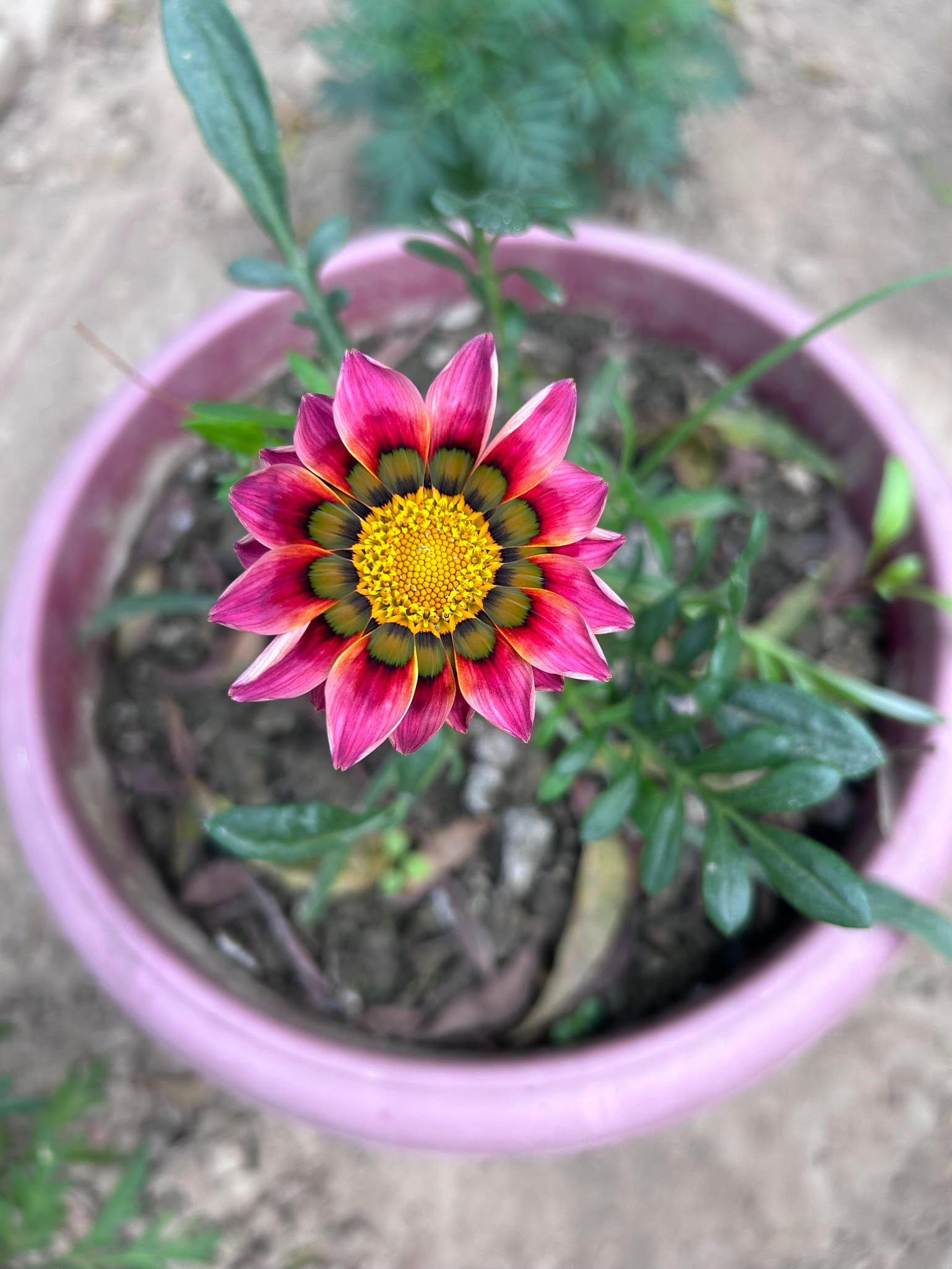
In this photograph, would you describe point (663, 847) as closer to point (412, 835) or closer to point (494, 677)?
point (494, 677)

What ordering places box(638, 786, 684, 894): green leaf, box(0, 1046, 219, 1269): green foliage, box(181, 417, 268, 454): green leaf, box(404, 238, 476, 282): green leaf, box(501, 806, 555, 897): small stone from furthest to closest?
box(501, 806, 555, 897): small stone < box(0, 1046, 219, 1269): green foliage < box(404, 238, 476, 282): green leaf < box(638, 786, 684, 894): green leaf < box(181, 417, 268, 454): green leaf

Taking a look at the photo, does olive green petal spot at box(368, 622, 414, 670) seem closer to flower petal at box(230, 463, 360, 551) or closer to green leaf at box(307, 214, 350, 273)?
flower petal at box(230, 463, 360, 551)

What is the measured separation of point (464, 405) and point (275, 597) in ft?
0.65

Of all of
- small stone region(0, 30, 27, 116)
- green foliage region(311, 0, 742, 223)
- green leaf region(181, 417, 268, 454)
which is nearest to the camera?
green leaf region(181, 417, 268, 454)

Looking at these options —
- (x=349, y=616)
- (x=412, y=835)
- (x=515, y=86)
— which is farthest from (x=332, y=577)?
(x=515, y=86)

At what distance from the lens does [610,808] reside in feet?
3.15

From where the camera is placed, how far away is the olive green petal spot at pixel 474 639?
0.74 metres

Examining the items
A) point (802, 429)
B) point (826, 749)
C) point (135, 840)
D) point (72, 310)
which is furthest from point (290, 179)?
point (826, 749)

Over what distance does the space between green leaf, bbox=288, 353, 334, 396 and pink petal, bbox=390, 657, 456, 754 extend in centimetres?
40

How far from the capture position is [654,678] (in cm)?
105

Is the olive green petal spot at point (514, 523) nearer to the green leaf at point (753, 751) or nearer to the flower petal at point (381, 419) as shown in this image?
the flower petal at point (381, 419)

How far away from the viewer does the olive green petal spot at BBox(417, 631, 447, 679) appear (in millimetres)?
745

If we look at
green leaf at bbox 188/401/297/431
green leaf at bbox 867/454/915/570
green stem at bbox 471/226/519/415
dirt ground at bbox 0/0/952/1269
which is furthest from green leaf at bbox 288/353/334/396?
dirt ground at bbox 0/0/952/1269

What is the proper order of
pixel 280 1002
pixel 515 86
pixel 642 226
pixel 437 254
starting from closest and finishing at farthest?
pixel 437 254 < pixel 280 1002 < pixel 515 86 < pixel 642 226
